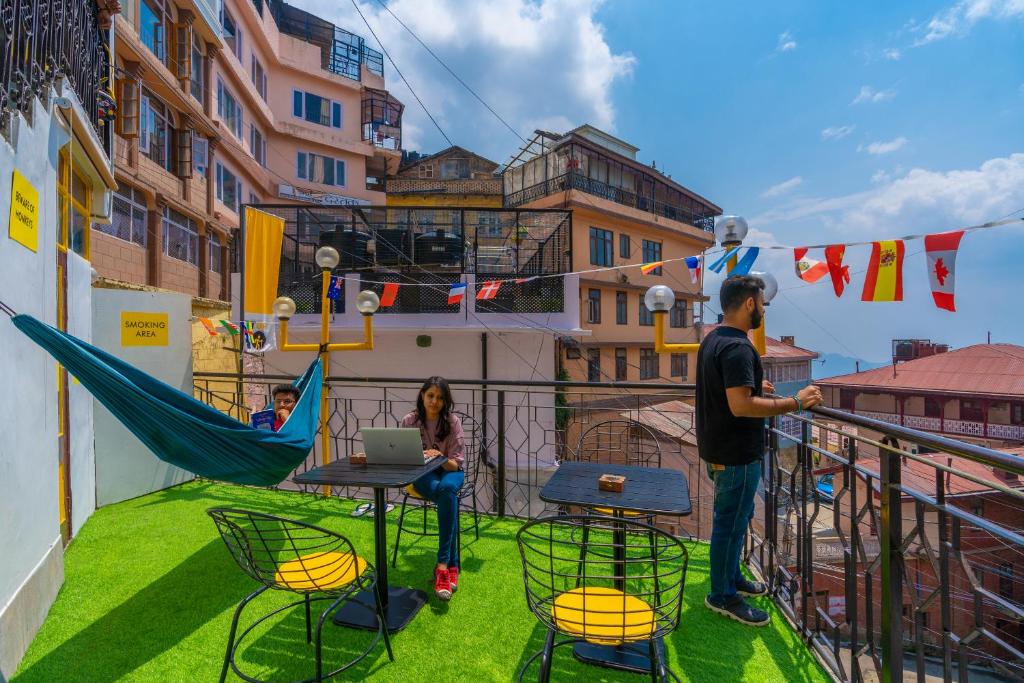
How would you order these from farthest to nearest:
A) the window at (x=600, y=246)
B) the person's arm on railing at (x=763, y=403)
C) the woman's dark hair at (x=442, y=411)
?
the window at (x=600, y=246) < the woman's dark hair at (x=442, y=411) < the person's arm on railing at (x=763, y=403)

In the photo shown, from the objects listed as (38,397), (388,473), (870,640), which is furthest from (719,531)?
(38,397)

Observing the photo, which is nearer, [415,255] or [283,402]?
[283,402]

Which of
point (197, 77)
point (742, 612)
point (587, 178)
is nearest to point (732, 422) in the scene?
point (742, 612)

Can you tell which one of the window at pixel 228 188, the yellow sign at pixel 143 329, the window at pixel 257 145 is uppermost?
the window at pixel 257 145

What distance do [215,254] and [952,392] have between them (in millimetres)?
31237

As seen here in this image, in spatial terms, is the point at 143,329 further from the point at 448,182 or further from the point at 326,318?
the point at 448,182

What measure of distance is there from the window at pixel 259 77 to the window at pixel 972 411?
110ft

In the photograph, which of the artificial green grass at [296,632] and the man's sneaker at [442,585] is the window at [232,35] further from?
the man's sneaker at [442,585]

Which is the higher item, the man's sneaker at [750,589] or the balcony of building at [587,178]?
the balcony of building at [587,178]

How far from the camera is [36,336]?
6.63 feet

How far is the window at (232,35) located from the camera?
16.3 meters

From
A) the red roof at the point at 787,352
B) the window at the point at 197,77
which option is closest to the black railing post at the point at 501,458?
the window at the point at 197,77

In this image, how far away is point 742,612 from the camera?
8.79 feet

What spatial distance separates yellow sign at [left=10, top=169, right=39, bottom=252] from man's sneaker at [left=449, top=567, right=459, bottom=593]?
2970 mm
